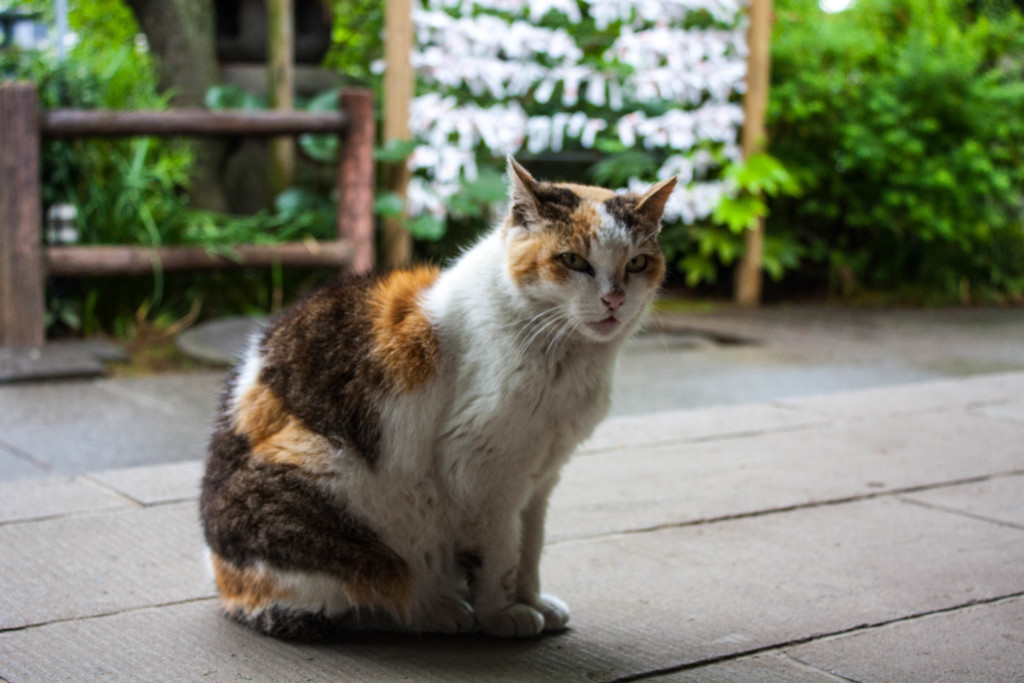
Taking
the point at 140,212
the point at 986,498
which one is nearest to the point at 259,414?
the point at 986,498

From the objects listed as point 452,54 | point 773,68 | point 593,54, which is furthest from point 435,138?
point 773,68

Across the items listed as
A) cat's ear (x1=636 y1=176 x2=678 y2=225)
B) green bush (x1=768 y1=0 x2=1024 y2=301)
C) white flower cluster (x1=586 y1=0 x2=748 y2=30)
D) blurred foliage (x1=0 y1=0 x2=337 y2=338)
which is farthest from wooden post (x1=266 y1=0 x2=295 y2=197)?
cat's ear (x1=636 y1=176 x2=678 y2=225)

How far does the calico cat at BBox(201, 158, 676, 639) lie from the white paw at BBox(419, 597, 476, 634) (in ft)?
0.11

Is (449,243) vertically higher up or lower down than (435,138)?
lower down

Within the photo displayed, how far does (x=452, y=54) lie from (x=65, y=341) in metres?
3.27

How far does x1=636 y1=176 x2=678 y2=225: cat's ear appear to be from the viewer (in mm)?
2311

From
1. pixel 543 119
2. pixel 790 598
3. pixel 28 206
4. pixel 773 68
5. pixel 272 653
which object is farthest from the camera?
pixel 773 68

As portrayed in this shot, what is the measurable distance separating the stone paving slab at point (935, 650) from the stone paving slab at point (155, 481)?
2.01 meters

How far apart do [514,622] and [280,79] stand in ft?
17.4

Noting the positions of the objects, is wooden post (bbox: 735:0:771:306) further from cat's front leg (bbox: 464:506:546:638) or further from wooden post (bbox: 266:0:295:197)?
cat's front leg (bbox: 464:506:546:638)

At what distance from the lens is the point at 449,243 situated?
7801mm

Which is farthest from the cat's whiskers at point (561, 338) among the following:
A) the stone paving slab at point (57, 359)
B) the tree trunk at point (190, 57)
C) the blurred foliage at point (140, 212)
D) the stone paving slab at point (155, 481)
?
the tree trunk at point (190, 57)

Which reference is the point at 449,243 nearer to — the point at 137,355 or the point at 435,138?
the point at 435,138

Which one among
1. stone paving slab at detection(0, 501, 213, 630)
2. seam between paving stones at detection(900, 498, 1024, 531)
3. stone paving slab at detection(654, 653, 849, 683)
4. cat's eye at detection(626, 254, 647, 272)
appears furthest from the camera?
seam between paving stones at detection(900, 498, 1024, 531)
